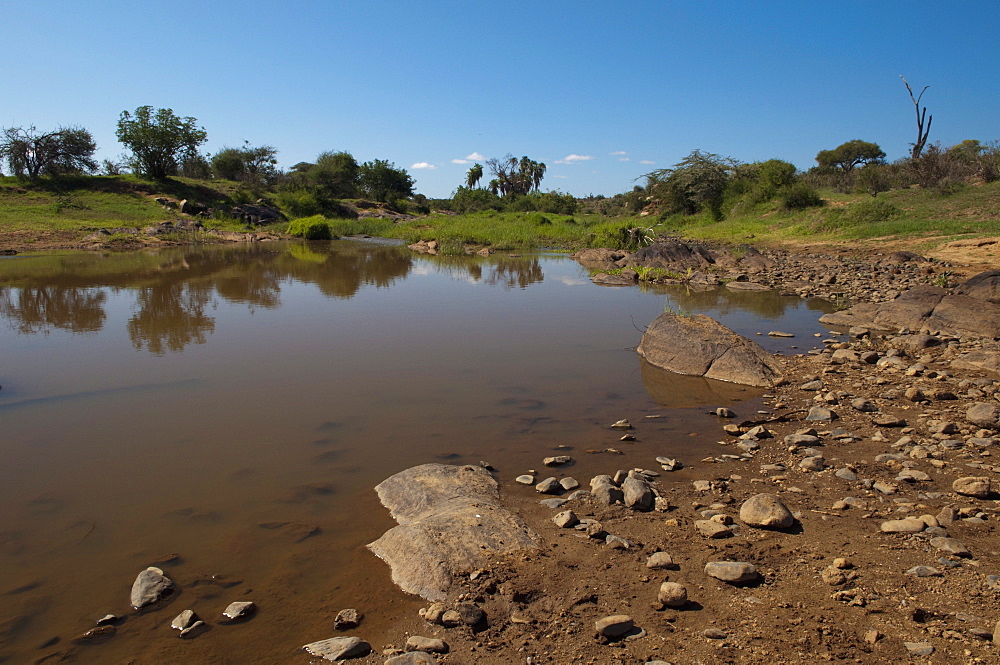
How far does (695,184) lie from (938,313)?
3289 cm

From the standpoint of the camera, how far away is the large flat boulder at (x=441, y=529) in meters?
3.38

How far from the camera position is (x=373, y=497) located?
14.8ft

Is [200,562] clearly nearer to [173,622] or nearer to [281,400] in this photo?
[173,622]

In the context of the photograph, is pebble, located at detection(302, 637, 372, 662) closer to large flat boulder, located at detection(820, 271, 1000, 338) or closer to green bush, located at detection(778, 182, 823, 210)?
large flat boulder, located at detection(820, 271, 1000, 338)

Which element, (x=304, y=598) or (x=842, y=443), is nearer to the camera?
(x=304, y=598)

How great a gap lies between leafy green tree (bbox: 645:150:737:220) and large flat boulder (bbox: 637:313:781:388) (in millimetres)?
31924

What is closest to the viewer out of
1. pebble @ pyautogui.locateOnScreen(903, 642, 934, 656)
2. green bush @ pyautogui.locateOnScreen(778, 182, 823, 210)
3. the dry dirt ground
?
pebble @ pyautogui.locateOnScreen(903, 642, 934, 656)

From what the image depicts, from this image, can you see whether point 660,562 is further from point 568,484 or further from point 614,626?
point 568,484

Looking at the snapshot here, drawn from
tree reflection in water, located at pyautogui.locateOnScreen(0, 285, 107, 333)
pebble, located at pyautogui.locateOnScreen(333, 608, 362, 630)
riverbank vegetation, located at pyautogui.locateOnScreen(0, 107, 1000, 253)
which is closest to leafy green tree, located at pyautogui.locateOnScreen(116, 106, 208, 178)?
riverbank vegetation, located at pyautogui.locateOnScreen(0, 107, 1000, 253)

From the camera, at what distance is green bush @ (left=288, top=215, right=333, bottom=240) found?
40812 mm

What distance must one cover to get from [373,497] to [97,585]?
5.88 feet

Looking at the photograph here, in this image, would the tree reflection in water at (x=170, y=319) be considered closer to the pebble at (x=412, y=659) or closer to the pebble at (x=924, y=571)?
the pebble at (x=412, y=659)

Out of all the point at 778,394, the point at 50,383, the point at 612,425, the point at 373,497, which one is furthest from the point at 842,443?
the point at 50,383

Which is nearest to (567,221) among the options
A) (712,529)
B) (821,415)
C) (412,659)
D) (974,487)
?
(821,415)
